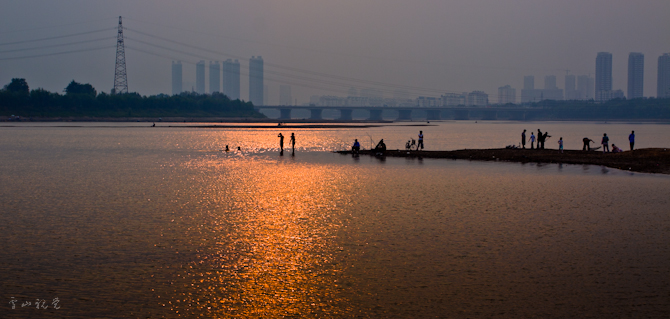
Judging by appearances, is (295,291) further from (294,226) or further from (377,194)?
(377,194)

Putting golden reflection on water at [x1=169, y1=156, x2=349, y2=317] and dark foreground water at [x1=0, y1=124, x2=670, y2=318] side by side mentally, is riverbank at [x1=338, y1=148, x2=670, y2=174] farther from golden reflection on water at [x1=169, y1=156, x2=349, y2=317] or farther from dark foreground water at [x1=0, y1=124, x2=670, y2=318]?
golden reflection on water at [x1=169, y1=156, x2=349, y2=317]

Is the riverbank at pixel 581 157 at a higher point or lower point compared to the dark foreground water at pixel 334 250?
higher

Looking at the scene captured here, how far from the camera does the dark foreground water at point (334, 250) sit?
11711 millimetres

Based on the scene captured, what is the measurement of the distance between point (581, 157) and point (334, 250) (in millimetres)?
38029

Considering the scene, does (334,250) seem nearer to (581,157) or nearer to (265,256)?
(265,256)

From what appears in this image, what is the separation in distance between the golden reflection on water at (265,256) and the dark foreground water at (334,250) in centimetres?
6

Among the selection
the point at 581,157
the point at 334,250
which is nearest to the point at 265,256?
the point at 334,250

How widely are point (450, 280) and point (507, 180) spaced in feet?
68.8

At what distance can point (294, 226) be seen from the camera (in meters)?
19.2

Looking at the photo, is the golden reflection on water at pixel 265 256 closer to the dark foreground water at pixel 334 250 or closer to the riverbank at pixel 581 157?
the dark foreground water at pixel 334 250

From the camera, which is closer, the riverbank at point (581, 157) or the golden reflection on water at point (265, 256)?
the golden reflection on water at point (265, 256)

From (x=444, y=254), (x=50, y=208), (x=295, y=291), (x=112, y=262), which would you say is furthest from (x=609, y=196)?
(x=50, y=208)

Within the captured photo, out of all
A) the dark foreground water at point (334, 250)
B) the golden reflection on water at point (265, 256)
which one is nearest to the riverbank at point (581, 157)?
the dark foreground water at point (334, 250)

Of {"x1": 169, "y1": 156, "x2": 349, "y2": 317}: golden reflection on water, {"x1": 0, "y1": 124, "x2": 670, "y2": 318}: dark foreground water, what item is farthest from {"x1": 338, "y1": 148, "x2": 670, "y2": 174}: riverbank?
{"x1": 169, "y1": 156, "x2": 349, "y2": 317}: golden reflection on water
